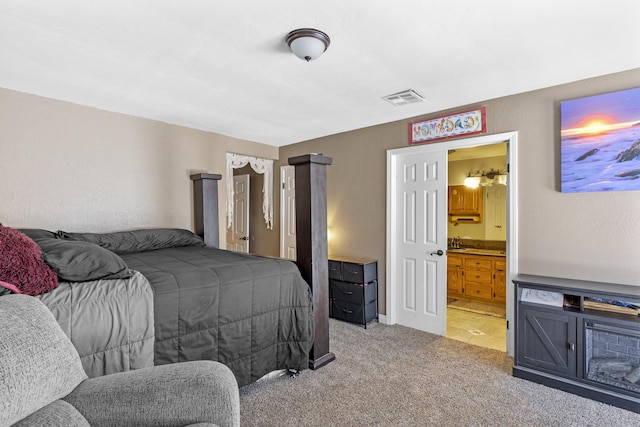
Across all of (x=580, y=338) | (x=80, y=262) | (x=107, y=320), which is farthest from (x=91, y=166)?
(x=580, y=338)

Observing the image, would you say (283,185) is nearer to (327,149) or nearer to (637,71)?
(327,149)

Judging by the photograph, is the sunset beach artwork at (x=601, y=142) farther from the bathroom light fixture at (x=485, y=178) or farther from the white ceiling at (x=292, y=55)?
the bathroom light fixture at (x=485, y=178)

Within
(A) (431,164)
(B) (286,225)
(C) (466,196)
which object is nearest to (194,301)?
(A) (431,164)

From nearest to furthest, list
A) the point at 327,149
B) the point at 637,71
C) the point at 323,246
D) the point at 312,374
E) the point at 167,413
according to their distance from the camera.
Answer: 1. the point at 167,413
2. the point at 637,71
3. the point at 312,374
4. the point at 323,246
5. the point at 327,149

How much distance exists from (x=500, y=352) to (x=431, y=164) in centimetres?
191

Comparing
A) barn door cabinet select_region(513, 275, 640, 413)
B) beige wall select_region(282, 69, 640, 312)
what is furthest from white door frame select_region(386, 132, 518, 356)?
barn door cabinet select_region(513, 275, 640, 413)

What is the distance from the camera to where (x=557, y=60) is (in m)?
2.31

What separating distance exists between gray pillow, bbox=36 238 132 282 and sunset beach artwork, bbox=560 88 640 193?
3.23 m

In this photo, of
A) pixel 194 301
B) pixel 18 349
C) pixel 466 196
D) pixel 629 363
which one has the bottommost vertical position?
pixel 629 363

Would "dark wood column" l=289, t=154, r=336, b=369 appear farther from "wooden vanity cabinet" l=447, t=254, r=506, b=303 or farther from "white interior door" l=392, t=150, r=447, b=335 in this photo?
"wooden vanity cabinet" l=447, t=254, r=506, b=303

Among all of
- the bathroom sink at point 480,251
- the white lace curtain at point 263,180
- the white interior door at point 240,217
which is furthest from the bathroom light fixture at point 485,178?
the white interior door at point 240,217

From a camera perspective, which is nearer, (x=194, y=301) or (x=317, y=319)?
(x=194, y=301)

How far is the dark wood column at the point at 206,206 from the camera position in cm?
386

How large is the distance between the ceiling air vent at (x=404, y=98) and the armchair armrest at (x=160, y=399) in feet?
8.46
